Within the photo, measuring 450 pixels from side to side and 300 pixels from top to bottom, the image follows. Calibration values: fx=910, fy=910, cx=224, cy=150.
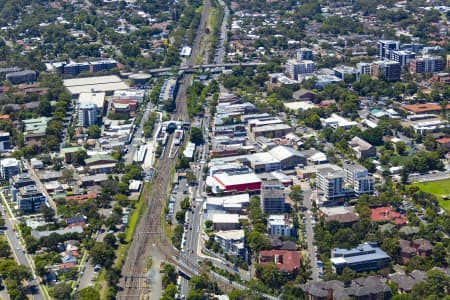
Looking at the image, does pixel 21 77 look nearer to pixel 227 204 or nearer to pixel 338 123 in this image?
pixel 338 123

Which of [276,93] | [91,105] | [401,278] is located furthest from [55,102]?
[401,278]

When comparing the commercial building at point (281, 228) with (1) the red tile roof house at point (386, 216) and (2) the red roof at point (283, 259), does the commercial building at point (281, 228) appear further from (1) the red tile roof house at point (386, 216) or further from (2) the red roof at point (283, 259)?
(1) the red tile roof house at point (386, 216)

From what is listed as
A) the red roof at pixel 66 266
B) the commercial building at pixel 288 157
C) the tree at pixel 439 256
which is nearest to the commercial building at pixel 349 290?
the tree at pixel 439 256

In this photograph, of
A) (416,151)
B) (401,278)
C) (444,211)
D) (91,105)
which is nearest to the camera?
(401,278)

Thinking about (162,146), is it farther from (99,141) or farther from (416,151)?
(416,151)

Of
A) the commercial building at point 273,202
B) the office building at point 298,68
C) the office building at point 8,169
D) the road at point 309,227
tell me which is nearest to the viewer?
the road at point 309,227

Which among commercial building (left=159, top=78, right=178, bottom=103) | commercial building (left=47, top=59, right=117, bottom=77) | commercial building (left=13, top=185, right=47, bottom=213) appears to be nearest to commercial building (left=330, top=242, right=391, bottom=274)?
commercial building (left=13, top=185, right=47, bottom=213)
